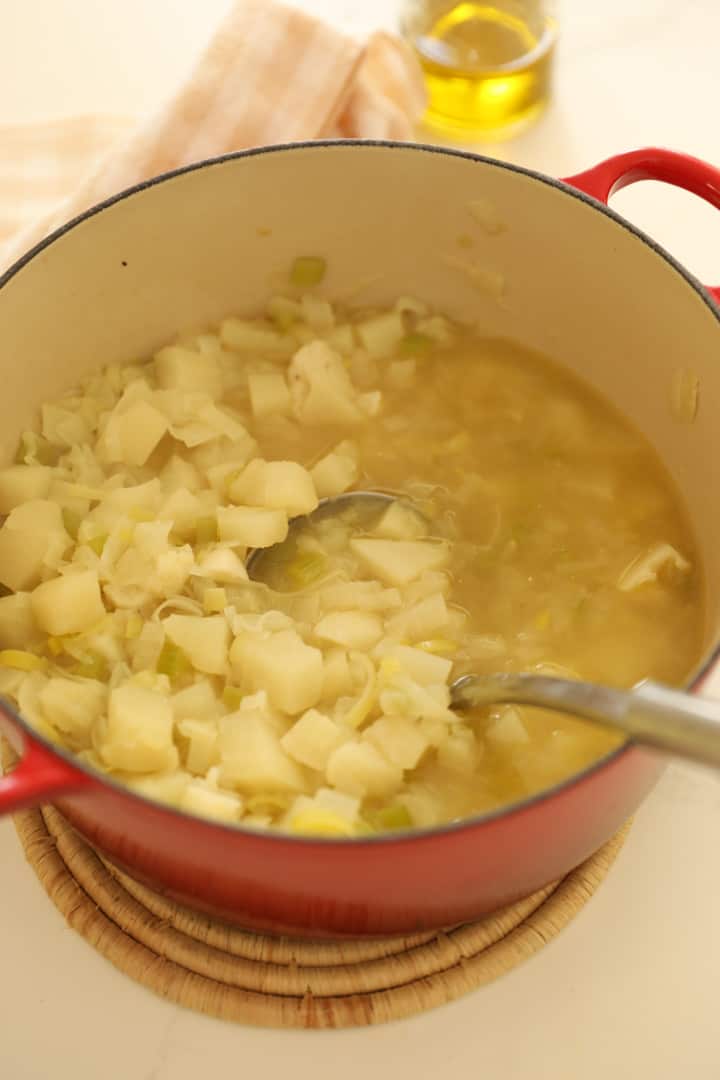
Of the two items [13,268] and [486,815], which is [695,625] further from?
[13,268]

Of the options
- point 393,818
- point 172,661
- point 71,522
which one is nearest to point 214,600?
point 172,661

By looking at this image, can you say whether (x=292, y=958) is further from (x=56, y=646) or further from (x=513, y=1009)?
(x=56, y=646)

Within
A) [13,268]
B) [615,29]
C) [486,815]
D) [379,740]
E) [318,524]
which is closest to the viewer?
[486,815]

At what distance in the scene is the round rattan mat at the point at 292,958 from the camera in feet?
3.34

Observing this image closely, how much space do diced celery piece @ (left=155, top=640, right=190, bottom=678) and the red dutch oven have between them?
0.20 meters

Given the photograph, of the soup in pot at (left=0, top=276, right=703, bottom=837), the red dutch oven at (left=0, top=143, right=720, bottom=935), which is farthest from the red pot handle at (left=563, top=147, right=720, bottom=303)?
the soup in pot at (left=0, top=276, right=703, bottom=837)

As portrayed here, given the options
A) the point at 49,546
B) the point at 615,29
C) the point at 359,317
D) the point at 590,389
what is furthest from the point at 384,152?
the point at 615,29

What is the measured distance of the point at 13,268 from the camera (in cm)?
120

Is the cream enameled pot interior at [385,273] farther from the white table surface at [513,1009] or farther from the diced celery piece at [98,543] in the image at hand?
the white table surface at [513,1009]

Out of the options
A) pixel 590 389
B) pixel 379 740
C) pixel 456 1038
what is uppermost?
pixel 590 389

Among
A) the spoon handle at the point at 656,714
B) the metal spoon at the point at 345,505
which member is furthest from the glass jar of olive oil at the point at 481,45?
the spoon handle at the point at 656,714

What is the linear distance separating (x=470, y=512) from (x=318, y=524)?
0.51 feet

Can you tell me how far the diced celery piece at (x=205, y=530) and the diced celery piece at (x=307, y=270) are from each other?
341 mm

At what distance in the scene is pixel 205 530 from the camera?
4.18 ft
